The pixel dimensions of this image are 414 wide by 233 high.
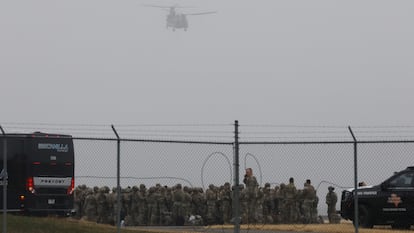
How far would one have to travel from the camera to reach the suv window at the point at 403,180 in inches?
1109

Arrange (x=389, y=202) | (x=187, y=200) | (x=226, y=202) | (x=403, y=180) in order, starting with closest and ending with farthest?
(x=403, y=180) < (x=389, y=202) < (x=226, y=202) < (x=187, y=200)

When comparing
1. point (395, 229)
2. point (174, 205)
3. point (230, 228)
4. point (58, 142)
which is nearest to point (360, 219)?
point (395, 229)

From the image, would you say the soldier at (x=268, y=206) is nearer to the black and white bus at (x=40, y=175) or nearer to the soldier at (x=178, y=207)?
the soldier at (x=178, y=207)

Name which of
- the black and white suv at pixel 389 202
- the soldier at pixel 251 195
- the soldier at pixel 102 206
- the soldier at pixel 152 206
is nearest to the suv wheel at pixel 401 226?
the black and white suv at pixel 389 202

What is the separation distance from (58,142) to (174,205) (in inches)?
148

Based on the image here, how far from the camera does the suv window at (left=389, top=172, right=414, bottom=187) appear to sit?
28.2 metres

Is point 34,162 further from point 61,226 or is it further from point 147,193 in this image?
point 61,226

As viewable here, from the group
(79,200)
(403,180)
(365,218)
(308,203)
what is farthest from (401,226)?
(79,200)

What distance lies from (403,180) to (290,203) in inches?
166

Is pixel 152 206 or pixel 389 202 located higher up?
pixel 389 202

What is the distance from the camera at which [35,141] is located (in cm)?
3111

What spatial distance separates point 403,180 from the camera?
2831 centimetres

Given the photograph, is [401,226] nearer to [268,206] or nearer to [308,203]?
[308,203]

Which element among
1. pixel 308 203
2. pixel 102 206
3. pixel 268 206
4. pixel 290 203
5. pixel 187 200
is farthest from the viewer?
pixel 102 206
